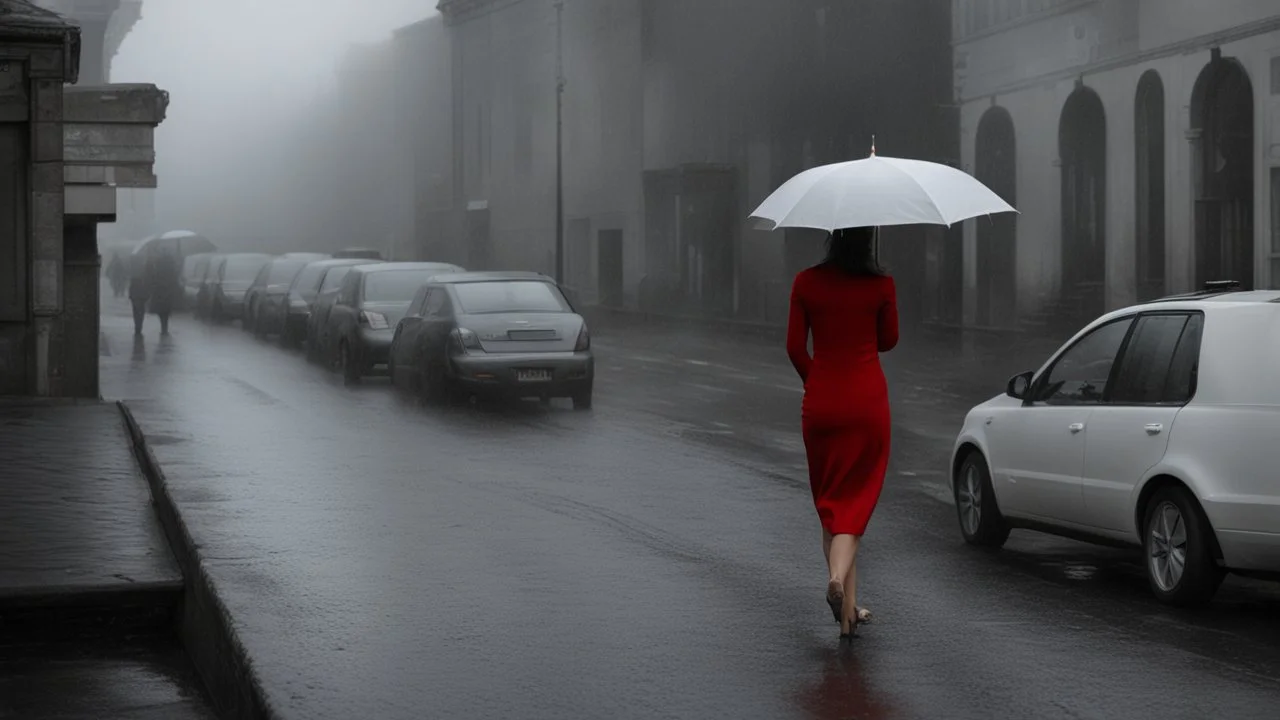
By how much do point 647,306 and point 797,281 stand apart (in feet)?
151

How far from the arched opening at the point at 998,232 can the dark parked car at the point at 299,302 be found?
13397 mm

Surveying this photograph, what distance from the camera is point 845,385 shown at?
7.61 meters

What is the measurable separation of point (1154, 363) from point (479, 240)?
208ft

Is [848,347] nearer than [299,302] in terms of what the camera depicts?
Yes

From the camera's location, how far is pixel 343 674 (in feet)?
21.9

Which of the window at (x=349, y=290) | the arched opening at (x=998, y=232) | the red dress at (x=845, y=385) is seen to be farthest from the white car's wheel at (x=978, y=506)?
the arched opening at (x=998, y=232)

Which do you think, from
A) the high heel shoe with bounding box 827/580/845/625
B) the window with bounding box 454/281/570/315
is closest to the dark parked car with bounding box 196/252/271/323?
the window with bounding box 454/281/570/315

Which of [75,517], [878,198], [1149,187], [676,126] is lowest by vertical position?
[75,517]

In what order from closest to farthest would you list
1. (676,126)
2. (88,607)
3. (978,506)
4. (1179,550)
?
(88,607), (1179,550), (978,506), (676,126)

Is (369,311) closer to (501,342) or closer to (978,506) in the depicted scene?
(501,342)

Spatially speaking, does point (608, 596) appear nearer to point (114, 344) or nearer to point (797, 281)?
point (797, 281)

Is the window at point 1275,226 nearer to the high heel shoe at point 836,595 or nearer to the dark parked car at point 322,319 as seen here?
the dark parked car at point 322,319

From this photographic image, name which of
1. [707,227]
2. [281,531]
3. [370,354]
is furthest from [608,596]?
[707,227]

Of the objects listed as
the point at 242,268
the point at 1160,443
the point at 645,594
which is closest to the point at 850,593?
the point at 645,594
